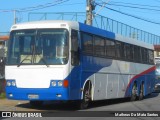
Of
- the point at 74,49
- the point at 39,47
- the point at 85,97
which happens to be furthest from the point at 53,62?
the point at 85,97

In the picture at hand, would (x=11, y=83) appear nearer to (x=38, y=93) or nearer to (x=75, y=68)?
(x=38, y=93)

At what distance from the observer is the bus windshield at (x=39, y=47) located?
16578 millimetres

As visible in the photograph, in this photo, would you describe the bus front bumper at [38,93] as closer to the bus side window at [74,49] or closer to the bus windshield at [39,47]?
the bus windshield at [39,47]

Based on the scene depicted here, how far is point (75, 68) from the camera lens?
17.2 meters

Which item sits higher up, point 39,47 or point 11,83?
point 39,47

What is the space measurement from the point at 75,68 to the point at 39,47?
154cm

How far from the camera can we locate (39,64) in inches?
658

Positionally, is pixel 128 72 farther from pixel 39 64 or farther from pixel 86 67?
pixel 39 64

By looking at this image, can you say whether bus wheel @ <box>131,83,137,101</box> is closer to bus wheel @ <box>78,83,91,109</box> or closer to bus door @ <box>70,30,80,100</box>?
bus wheel @ <box>78,83,91,109</box>

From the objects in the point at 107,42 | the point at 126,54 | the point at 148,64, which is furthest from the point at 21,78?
the point at 148,64

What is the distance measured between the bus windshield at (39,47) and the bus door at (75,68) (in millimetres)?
420

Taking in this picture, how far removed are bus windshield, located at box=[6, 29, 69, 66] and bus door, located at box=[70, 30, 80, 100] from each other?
420 millimetres

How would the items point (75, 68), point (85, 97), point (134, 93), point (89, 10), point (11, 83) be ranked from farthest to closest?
point (89, 10) < point (134, 93) < point (85, 97) < point (75, 68) < point (11, 83)

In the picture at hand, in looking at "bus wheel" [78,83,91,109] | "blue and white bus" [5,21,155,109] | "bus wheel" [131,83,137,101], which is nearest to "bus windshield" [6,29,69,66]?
"blue and white bus" [5,21,155,109]
